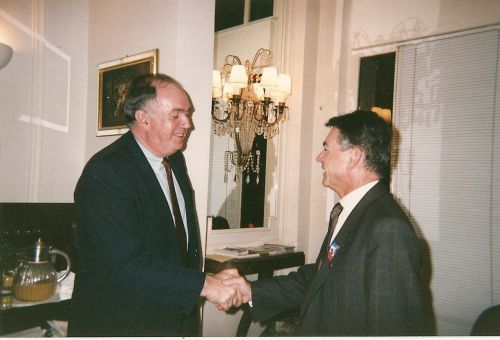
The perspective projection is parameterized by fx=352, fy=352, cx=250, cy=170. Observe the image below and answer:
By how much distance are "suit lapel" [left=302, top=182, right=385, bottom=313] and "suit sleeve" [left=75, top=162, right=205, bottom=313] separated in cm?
49

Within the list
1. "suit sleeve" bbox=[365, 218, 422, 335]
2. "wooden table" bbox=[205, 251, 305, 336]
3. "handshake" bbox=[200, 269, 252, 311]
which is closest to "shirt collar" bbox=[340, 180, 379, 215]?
"suit sleeve" bbox=[365, 218, 422, 335]

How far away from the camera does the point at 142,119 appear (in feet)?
5.57

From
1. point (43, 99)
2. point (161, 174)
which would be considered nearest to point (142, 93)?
point (161, 174)

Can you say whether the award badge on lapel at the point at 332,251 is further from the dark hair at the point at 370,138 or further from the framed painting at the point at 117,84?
the framed painting at the point at 117,84

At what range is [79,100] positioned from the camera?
2537mm

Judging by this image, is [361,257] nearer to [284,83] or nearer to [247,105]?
[284,83]

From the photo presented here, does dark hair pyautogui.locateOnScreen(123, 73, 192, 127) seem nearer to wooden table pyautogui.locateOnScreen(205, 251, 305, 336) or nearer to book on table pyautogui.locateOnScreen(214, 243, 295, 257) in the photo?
wooden table pyautogui.locateOnScreen(205, 251, 305, 336)

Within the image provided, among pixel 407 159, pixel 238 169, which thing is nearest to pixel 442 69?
pixel 407 159

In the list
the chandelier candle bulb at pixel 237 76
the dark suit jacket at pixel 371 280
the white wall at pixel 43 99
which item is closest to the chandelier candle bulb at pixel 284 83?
the chandelier candle bulb at pixel 237 76

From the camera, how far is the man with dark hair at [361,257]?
3.95 feet

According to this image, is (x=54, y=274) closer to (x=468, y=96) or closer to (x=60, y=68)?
(x=60, y=68)

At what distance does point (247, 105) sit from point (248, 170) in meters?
0.67

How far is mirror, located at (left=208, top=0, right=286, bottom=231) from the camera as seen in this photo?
3566 mm

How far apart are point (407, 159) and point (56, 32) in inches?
119
